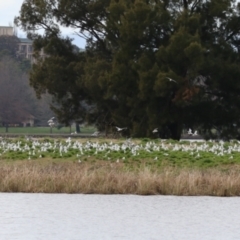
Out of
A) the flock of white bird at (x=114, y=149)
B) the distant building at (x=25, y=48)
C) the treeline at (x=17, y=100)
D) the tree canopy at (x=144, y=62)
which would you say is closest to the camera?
the flock of white bird at (x=114, y=149)

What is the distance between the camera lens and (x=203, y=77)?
44062mm

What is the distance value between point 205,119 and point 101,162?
19.2 metres

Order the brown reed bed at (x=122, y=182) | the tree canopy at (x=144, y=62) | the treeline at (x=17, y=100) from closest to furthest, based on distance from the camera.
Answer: the brown reed bed at (x=122, y=182) → the tree canopy at (x=144, y=62) → the treeline at (x=17, y=100)

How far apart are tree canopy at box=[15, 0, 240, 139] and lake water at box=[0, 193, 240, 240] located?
19.3m

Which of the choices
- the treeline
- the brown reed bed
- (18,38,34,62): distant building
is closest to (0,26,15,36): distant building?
(18,38,34,62): distant building

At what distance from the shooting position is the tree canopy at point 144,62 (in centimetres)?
4106

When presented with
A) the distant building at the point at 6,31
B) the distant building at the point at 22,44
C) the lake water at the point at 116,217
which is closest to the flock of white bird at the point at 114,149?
the lake water at the point at 116,217

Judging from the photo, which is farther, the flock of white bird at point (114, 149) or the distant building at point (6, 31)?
the distant building at point (6, 31)

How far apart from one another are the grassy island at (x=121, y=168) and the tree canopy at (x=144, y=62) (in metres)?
11.0

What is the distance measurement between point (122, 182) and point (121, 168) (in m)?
2.60

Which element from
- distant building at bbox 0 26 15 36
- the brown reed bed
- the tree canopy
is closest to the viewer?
the brown reed bed

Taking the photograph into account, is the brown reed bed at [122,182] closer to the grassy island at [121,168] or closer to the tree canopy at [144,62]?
the grassy island at [121,168]

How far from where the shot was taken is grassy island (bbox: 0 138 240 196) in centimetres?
2161

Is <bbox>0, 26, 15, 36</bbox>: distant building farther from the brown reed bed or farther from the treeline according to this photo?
the brown reed bed
